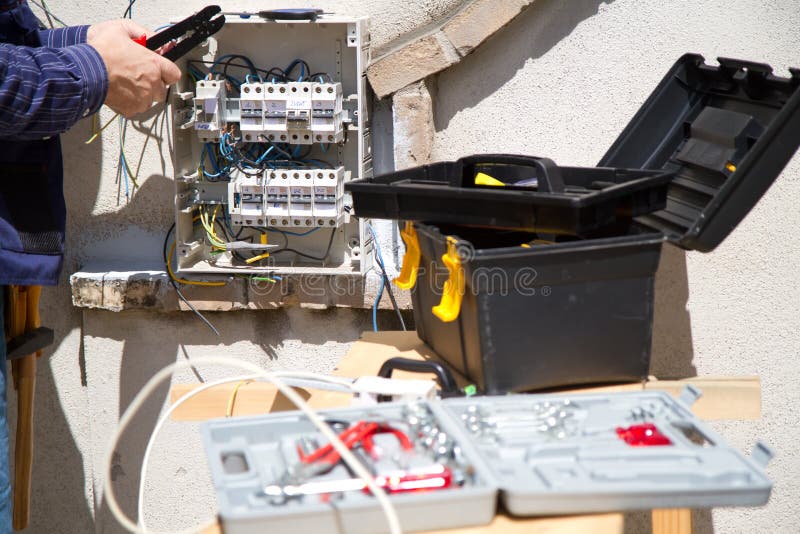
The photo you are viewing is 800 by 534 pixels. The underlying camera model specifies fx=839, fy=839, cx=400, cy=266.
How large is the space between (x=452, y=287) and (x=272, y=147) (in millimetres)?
986

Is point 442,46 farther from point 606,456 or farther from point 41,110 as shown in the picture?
point 606,456

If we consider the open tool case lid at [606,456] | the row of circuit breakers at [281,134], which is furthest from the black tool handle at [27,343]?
the open tool case lid at [606,456]

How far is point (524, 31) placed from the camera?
7.07 ft

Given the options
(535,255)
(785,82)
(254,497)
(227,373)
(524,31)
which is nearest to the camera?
(254,497)

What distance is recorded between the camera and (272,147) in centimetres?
224

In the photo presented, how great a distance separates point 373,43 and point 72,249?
105 centimetres

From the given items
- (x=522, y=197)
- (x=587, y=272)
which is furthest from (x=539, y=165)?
(x=587, y=272)

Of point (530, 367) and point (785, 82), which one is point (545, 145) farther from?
point (530, 367)

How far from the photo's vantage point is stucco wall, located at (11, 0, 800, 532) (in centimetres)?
210

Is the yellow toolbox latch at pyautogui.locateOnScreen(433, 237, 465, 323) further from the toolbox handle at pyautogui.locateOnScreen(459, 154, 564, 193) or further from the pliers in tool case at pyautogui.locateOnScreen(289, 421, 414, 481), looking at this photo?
the pliers in tool case at pyautogui.locateOnScreen(289, 421, 414, 481)

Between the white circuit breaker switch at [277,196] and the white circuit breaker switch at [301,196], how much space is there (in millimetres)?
15

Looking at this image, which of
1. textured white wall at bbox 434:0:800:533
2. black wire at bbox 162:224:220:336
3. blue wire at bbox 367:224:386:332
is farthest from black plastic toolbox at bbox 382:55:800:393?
black wire at bbox 162:224:220:336

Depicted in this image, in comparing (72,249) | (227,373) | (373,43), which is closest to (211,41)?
(373,43)

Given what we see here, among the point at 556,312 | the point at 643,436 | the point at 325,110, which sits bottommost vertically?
the point at 643,436
